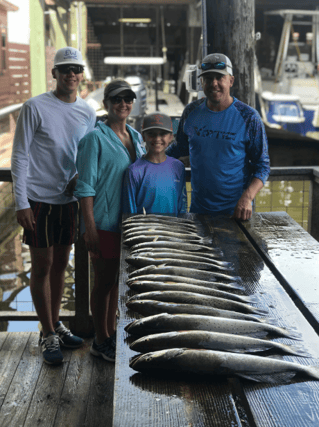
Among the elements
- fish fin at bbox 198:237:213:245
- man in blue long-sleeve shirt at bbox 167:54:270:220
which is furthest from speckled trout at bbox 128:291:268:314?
man in blue long-sleeve shirt at bbox 167:54:270:220

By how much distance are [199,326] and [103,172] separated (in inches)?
66.9

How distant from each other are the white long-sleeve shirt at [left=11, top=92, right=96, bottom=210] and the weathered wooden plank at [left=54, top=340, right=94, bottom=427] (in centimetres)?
115

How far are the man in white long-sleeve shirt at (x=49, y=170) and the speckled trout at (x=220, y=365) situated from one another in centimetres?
202

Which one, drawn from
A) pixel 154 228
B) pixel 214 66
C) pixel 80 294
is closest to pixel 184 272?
pixel 154 228

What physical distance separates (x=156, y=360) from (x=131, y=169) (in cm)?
177

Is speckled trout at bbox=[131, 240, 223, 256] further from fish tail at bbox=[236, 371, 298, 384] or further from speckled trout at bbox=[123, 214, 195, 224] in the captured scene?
fish tail at bbox=[236, 371, 298, 384]

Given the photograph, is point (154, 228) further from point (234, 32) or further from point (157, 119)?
point (234, 32)

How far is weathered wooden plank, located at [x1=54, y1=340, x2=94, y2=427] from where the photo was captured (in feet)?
9.46

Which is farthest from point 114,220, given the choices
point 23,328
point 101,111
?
point 101,111

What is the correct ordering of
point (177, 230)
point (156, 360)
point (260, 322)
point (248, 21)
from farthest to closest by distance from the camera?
point (248, 21)
point (177, 230)
point (260, 322)
point (156, 360)

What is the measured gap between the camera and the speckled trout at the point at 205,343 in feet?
4.81

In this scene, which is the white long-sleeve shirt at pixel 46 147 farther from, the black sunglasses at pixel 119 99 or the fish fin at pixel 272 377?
the fish fin at pixel 272 377

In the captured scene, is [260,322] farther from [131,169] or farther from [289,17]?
[289,17]

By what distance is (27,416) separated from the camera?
2873mm
